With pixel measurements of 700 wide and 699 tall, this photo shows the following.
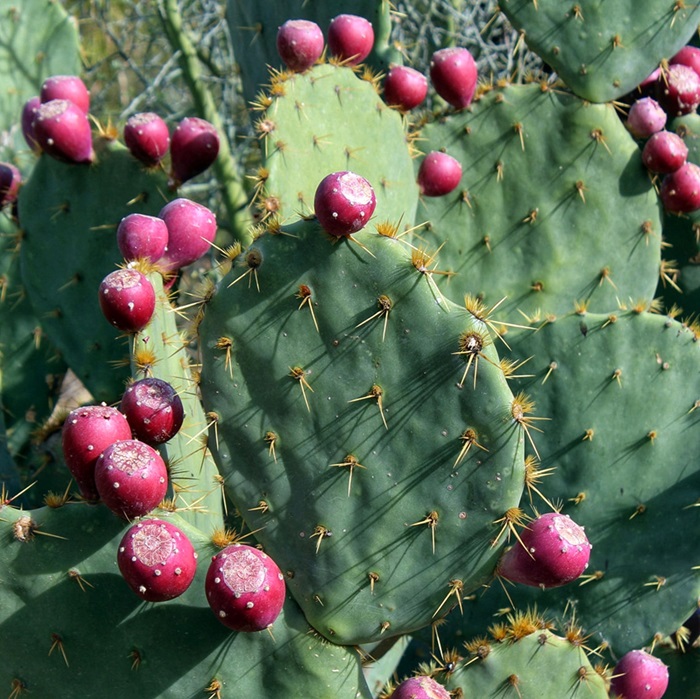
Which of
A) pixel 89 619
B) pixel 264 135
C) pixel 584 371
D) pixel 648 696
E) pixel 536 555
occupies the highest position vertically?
pixel 264 135

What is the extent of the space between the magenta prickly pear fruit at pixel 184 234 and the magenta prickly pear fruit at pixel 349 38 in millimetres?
602

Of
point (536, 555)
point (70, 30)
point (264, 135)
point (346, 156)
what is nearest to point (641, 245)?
point (346, 156)

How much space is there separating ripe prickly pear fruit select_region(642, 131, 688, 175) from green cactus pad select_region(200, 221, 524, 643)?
104 cm

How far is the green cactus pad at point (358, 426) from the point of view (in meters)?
1.35

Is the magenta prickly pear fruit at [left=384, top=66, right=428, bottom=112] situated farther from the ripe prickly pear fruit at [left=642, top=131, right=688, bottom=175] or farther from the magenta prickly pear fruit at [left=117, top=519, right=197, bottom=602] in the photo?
the magenta prickly pear fruit at [left=117, top=519, right=197, bottom=602]

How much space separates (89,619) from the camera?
1.38 metres

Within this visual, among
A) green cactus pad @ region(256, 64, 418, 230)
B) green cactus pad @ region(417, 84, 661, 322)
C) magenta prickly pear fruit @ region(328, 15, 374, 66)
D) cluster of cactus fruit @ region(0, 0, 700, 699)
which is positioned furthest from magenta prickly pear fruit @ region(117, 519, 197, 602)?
magenta prickly pear fruit @ region(328, 15, 374, 66)

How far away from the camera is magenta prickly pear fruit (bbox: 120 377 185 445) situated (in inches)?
52.6

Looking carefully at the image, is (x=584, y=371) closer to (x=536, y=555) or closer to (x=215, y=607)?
(x=536, y=555)

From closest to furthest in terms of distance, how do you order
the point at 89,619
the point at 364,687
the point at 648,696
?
the point at 89,619 → the point at 364,687 → the point at 648,696

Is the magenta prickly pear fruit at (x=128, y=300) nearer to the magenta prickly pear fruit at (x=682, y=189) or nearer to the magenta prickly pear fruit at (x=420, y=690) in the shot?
the magenta prickly pear fruit at (x=420, y=690)

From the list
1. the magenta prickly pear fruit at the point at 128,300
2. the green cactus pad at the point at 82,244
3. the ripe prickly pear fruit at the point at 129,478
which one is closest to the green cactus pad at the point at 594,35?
the green cactus pad at the point at 82,244

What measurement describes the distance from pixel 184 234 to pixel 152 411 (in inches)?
17.0

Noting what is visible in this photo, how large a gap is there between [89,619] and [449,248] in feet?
3.97
